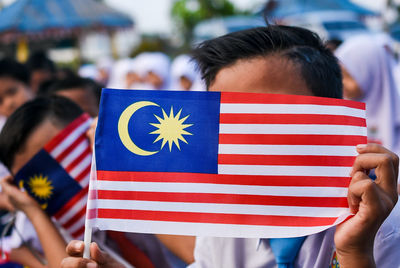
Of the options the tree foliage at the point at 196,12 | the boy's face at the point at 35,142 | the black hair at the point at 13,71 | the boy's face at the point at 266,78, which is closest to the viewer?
the boy's face at the point at 266,78

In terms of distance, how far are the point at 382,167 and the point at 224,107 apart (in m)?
0.53

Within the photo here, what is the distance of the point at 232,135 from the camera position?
1456mm

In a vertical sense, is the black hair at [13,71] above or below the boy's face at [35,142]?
above

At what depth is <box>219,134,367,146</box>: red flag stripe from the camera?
4.62ft

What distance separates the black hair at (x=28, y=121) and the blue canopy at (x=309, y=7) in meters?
17.4

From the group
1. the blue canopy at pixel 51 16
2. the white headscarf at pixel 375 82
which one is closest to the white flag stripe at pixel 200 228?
the white headscarf at pixel 375 82

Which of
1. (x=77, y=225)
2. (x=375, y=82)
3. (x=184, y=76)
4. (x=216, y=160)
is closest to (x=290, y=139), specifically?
(x=216, y=160)

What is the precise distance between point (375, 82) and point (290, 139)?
326 centimetres

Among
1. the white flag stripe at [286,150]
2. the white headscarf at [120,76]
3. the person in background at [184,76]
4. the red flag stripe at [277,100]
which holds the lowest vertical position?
the white flag stripe at [286,150]

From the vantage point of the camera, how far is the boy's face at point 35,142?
2154 millimetres

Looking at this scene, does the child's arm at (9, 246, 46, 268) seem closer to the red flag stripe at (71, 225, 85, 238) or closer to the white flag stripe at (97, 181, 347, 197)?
the red flag stripe at (71, 225, 85, 238)

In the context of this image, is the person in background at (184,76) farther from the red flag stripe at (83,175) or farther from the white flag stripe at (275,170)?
the white flag stripe at (275,170)

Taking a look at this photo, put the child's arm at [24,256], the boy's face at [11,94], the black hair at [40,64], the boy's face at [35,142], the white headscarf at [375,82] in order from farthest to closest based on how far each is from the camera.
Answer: the black hair at [40,64]
the boy's face at [11,94]
the white headscarf at [375,82]
the child's arm at [24,256]
the boy's face at [35,142]

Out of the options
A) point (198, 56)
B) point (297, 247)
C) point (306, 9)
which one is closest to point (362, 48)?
point (198, 56)
